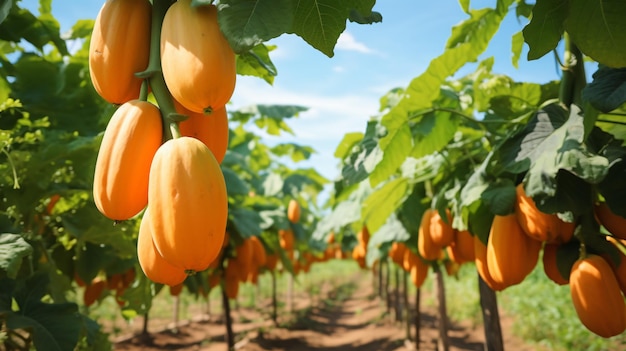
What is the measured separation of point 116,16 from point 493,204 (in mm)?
1178

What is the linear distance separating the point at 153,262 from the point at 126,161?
150mm

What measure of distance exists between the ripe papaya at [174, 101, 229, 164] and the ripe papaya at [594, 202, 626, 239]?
1.13 m

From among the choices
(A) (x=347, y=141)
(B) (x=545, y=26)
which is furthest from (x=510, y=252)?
(A) (x=347, y=141)

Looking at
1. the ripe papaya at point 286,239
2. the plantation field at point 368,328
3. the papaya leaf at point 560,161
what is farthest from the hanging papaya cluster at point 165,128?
the ripe papaya at point 286,239

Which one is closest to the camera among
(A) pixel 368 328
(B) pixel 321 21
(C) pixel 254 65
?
(B) pixel 321 21

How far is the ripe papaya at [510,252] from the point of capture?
1.47m

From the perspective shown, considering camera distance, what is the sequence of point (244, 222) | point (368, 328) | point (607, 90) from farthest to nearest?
point (368, 328)
point (244, 222)
point (607, 90)

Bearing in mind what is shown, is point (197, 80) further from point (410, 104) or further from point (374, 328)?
point (374, 328)

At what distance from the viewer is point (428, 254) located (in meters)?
2.55

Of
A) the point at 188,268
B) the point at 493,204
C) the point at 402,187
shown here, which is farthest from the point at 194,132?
the point at 402,187

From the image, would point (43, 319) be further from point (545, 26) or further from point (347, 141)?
point (347, 141)

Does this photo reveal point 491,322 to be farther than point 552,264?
Yes

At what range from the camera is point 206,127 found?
2.50 ft

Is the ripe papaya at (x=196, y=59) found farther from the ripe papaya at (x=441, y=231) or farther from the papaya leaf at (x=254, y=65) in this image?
the ripe papaya at (x=441, y=231)
